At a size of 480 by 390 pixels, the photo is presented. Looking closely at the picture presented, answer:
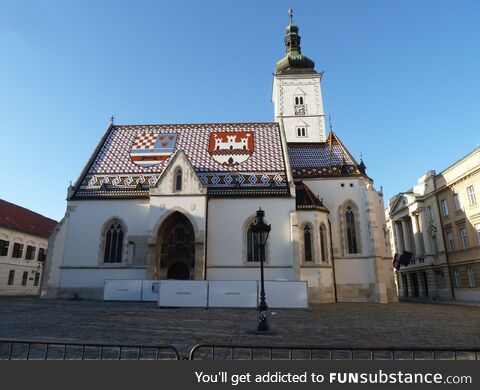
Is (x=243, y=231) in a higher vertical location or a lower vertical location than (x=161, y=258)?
higher

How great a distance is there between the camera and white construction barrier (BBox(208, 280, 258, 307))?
1869 cm

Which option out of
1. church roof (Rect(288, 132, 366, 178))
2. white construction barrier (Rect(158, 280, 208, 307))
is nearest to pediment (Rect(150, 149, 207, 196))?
white construction barrier (Rect(158, 280, 208, 307))

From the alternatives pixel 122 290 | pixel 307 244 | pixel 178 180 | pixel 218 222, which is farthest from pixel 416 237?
pixel 122 290

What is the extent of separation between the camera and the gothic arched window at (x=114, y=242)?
2608 centimetres

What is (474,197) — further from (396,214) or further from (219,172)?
(219,172)

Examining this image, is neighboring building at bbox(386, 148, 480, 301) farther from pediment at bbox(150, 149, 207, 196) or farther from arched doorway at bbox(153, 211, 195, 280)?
arched doorway at bbox(153, 211, 195, 280)

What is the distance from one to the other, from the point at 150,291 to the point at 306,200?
44.7 feet

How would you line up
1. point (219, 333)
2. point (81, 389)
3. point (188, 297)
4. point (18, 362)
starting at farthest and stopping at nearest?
point (188, 297) → point (219, 333) → point (18, 362) → point (81, 389)

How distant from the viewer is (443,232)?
35.0 meters

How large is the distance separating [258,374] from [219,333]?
6185 millimetres

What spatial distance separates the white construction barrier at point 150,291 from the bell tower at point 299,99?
2535cm

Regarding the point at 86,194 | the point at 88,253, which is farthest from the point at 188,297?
the point at 86,194

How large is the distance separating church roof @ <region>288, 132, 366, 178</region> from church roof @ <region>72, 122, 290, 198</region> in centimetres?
283

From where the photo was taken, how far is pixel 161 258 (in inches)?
1015
